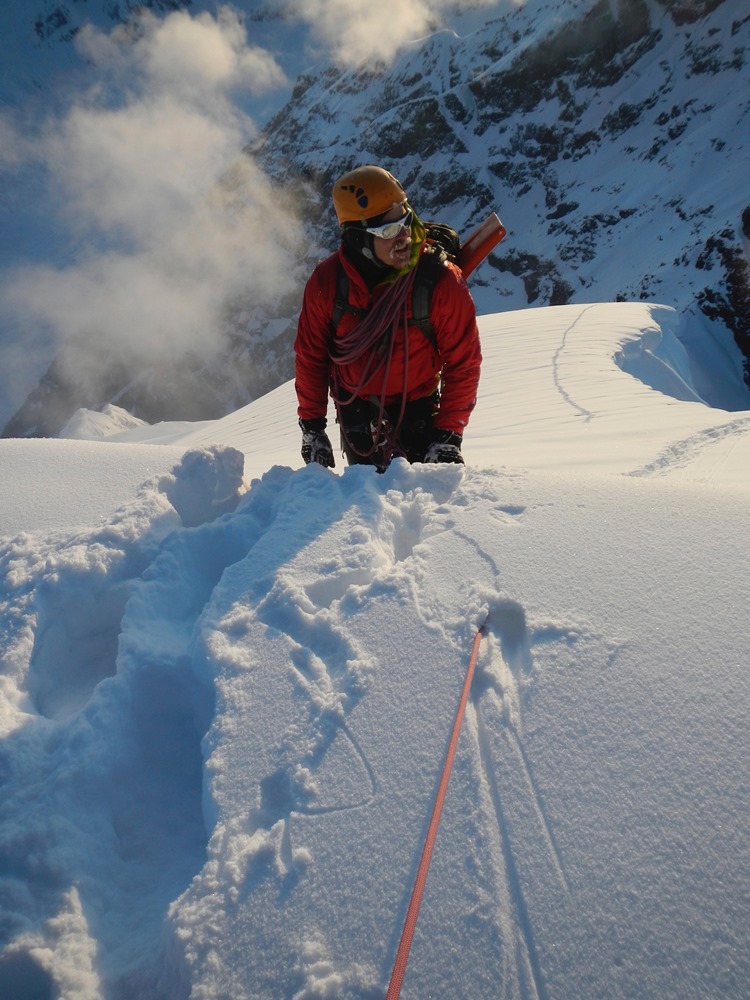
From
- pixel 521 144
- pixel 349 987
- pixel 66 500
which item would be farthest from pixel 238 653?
pixel 521 144

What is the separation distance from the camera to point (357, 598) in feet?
6.35

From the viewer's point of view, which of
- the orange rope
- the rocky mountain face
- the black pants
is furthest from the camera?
the rocky mountain face

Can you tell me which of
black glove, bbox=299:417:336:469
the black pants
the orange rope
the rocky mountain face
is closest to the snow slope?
the orange rope

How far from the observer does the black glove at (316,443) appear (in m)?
3.18

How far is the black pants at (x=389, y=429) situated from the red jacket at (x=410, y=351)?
0.10 m

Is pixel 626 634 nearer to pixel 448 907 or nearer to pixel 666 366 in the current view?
pixel 448 907

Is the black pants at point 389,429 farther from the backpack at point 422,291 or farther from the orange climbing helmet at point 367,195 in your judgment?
the orange climbing helmet at point 367,195

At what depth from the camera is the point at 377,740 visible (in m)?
1.52

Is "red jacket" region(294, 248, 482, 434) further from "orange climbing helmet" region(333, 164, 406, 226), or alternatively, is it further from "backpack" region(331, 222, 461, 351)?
"orange climbing helmet" region(333, 164, 406, 226)

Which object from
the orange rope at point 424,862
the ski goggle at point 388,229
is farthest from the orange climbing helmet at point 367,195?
the orange rope at point 424,862

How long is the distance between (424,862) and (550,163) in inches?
3379

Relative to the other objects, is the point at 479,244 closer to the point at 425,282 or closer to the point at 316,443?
the point at 425,282

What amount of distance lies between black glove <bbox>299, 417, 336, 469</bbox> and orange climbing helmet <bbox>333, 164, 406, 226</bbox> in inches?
43.7

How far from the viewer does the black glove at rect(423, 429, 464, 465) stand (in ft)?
9.76
